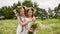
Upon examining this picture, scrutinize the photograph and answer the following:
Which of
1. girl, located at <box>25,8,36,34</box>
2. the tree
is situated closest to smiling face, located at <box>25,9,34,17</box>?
girl, located at <box>25,8,36,34</box>

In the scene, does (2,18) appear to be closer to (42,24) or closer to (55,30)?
(42,24)

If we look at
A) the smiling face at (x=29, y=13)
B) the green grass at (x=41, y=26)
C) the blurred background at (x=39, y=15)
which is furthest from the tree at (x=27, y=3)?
the green grass at (x=41, y=26)

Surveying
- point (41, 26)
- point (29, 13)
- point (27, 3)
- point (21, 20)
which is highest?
point (27, 3)

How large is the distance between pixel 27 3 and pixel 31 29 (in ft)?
1.50

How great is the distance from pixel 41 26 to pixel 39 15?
0.67 feet

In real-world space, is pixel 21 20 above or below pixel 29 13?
below

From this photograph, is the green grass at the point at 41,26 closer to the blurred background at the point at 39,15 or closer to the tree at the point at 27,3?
the blurred background at the point at 39,15

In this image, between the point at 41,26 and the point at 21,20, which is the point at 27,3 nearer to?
the point at 21,20

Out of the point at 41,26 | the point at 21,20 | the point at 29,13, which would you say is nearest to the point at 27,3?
the point at 29,13

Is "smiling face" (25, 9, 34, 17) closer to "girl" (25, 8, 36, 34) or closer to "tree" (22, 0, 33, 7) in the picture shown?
"girl" (25, 8, 36, 34)

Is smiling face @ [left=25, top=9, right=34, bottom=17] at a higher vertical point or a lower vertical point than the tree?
lower

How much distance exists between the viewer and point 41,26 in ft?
12.5

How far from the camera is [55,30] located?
12.5 ft

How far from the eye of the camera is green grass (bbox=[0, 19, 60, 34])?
3748 mm
